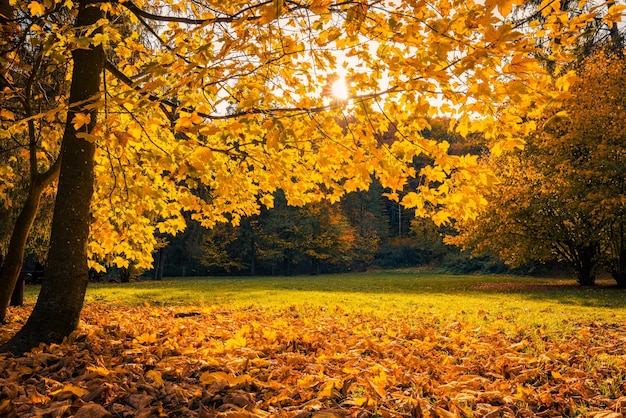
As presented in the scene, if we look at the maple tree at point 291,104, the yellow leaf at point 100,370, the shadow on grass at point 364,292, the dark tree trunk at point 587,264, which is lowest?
the shadow on grass at point 364,292

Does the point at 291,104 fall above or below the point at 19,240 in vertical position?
above

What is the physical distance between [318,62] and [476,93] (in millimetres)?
1691

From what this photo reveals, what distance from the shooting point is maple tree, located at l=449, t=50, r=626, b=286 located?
13.5 m

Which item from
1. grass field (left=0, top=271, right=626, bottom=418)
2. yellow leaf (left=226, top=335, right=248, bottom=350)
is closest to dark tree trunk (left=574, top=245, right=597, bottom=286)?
grass field (left=0, top=271, right=626, bottom=418)

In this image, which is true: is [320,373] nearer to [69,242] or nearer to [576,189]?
[69,242]

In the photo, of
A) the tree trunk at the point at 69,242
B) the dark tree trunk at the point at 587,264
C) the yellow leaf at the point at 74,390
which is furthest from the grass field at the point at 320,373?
the dark tree trunk at the point at 587,264

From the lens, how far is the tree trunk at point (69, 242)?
4.64 metres

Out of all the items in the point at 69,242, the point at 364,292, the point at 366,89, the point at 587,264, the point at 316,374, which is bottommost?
the point at 364,292

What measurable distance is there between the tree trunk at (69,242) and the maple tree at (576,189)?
1307 cm

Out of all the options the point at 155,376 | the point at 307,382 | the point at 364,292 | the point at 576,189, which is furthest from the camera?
the point at 364,292

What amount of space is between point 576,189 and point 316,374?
13.3 m

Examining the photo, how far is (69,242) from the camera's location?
4.70m

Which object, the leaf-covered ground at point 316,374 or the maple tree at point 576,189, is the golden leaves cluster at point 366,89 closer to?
the leaf-covered ground at point 316,374

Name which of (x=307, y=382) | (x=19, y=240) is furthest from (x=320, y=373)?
(x=19, y=240)
